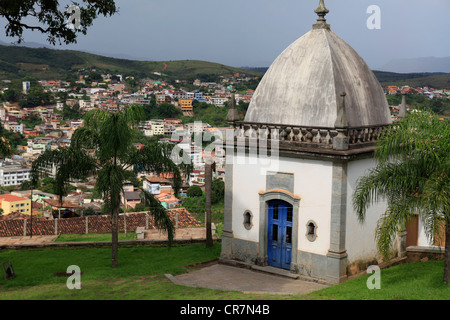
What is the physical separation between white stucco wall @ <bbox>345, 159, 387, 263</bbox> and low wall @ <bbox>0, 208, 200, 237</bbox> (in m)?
9.57

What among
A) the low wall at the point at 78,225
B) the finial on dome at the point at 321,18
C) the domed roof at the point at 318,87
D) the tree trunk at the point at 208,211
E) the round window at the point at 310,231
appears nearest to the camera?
the round window at the point at 310,231

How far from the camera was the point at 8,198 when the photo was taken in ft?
225

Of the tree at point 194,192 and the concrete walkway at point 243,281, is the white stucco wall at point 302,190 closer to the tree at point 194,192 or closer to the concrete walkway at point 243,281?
the concrete walkway at point 243,281

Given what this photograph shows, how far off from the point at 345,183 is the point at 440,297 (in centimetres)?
377

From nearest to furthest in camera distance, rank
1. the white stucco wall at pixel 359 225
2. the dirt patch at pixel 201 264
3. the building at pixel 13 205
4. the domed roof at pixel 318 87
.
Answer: the white stucco wall at pixel 359 225
the domed roof at pixel 318 87
the dirt patch at pixel 201 264
the building at pixel 13 205

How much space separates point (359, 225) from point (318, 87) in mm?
3856

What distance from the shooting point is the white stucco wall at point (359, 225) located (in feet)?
46.3

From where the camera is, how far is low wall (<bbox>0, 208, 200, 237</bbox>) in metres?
23.7

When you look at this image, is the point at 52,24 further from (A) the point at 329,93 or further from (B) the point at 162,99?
(B) the point at 162,99

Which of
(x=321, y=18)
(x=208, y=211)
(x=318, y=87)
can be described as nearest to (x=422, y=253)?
(x=318, y=87)

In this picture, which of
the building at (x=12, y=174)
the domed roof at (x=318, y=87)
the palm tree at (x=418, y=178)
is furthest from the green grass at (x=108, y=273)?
the building at (x=12, y=174)

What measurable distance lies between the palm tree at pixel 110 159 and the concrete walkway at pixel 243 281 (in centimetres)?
184

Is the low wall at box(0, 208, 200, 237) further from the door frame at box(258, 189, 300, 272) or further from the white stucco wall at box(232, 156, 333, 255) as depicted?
the door frame at box(258, 189, 300, 272)

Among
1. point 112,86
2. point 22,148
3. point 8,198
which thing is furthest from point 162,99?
point 8,198
